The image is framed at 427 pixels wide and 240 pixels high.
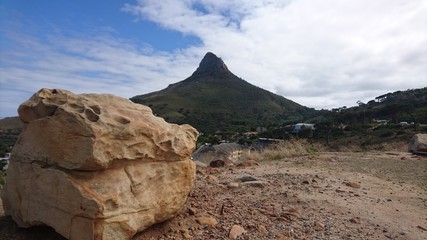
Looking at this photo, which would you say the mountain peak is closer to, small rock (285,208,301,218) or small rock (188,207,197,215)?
small rock (285,208,301,218)

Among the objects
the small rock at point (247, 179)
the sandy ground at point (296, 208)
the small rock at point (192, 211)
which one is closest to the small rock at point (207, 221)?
the sandy ground at point (296, 208)

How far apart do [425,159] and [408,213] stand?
7794 mm

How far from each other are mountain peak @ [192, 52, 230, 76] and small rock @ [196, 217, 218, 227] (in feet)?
288

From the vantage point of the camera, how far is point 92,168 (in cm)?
408

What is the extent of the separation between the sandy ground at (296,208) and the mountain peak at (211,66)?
84.1 m

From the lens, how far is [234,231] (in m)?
4.81

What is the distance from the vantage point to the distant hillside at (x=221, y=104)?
198ft

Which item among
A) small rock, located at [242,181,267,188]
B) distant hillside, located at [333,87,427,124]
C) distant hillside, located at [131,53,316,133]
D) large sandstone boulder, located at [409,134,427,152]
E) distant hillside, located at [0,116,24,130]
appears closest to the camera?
small rock, located at [242,181,267,188]

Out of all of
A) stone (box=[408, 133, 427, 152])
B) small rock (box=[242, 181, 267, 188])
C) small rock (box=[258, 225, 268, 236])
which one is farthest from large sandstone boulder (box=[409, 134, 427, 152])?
small rock (box=[258, 225, 268, 236])

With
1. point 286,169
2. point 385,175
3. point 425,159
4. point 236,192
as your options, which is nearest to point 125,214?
point 236,192

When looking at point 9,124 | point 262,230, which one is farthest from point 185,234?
point 9,124

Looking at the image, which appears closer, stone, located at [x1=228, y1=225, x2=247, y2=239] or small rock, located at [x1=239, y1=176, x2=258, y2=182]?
stone, located at [x1=228, y1=225, x2=247, y2=239]

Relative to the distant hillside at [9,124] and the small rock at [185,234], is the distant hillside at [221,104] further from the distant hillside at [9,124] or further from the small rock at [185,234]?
the small rock at [185,234]

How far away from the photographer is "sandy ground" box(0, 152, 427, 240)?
194 inches
